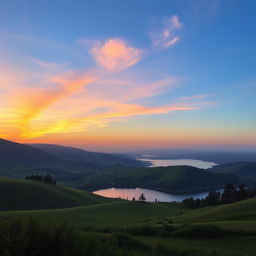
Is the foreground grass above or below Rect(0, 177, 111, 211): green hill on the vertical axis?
above

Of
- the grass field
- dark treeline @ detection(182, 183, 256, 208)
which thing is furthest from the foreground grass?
dark treeline @ detection(182, 183, 256, 208)

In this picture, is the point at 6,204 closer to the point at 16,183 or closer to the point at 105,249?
the point at 16,183

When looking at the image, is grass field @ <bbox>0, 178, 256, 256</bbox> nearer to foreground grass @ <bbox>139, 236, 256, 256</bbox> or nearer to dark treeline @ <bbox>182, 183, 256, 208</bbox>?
foreground grass @ <bbox>139, 236, 256, 256</bbox>

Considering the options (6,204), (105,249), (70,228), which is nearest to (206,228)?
(105,249)

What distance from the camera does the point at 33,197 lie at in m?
93.1

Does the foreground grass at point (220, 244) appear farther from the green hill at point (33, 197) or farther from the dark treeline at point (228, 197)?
the dark treeline at point (228, 197)

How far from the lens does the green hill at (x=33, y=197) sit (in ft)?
282

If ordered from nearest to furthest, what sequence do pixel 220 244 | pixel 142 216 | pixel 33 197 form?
pixel 220 244, pixel 142 216, pixel 33 197

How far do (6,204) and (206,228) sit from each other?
78.6 meters

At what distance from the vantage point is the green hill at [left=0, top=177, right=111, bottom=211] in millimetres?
85938

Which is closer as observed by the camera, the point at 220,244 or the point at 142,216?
the point at 220,244

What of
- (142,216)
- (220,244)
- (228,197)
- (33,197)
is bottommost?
(142,216)

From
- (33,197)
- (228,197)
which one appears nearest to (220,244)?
(228,197)

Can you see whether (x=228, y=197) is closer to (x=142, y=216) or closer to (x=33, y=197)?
(x=142, y=216)
